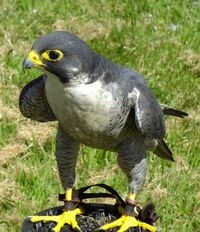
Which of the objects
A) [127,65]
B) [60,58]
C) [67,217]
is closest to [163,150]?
[67,217]

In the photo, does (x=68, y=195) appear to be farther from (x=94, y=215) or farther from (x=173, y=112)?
(x=173, y=112)

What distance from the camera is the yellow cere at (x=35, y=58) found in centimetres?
253

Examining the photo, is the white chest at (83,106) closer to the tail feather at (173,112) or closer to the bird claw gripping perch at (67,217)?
the bird claw gripping perch at (67,217)

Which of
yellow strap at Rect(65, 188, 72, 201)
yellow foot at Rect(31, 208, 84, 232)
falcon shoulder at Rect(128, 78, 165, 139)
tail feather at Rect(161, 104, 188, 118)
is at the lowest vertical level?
yellow foot at Rect(31, 208, 84, 232)

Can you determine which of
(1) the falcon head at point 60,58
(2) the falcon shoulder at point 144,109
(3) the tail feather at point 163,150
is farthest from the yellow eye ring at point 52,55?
(3) the tail feather at point 163,150

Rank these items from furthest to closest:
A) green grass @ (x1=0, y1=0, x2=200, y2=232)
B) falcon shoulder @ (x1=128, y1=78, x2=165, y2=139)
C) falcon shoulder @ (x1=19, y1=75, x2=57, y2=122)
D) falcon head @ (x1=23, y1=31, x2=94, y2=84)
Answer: green grass @ (x1=0, y1=0, x2=200, y2=232)
falcon shoulder @ (x1=19, y1=75, x2=57, y2=122)
falcon shoulder @ (x1=128, y1=78, x2=165, y2=139)
falcon head @ (x1=23, y1=31, x2=94, y2=84)

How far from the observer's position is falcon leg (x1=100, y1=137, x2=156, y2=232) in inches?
114

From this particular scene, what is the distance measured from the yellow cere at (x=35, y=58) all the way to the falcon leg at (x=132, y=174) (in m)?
0.55

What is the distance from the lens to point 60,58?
2.54m

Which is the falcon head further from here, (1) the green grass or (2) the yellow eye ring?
(1) the green grass

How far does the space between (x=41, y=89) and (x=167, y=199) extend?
145cm

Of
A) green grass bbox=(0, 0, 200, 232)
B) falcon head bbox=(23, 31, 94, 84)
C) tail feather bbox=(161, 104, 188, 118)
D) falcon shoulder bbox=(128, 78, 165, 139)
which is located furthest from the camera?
green grass bbox=(0, 0, 200, 232)

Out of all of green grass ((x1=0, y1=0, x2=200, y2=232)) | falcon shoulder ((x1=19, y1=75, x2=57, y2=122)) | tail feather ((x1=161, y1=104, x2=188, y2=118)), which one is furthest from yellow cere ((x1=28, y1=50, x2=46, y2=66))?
green grass ((x1=0, y1=0, x2=200, y2=232))

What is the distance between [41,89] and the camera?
9.34 feet
